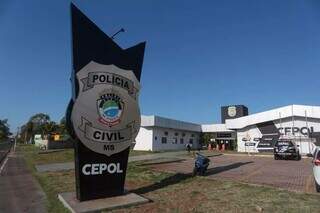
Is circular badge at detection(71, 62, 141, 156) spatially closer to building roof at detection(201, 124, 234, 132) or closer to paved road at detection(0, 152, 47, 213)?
paved road at detection(0, 152, 47, 213)

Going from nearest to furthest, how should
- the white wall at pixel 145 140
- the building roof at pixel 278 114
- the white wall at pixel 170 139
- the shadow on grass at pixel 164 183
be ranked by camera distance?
the shadow on grass at pixel 164 183, the building roof at pixel 278 114, the white wall at pixel 145 140, the white wall at pixel 170 139

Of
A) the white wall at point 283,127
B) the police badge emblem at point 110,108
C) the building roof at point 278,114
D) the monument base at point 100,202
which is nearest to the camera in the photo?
the monument base at point 100,202

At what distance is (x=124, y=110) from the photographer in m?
11.5

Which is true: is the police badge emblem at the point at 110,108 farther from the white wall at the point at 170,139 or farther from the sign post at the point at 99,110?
the white wall at the point at 170,139

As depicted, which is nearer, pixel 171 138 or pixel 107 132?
pixel 107 132

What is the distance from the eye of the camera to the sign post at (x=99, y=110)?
10445mm

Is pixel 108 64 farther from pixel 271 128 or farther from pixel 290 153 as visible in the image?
pixel 271 128

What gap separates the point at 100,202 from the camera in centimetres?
1012

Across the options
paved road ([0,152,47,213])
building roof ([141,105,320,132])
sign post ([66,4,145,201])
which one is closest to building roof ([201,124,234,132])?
building roof ([141,105,320,132])

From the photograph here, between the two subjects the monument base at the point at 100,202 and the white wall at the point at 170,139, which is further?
the white wall at the point at 170,139

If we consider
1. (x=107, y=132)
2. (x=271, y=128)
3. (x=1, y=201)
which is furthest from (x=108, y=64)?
(x=271, y=128)

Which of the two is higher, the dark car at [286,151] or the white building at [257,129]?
the white building at [257,129]

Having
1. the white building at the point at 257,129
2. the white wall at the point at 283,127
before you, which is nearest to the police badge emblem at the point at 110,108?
the white wall at the point at 283,127

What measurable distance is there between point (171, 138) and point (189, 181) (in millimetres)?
37002
